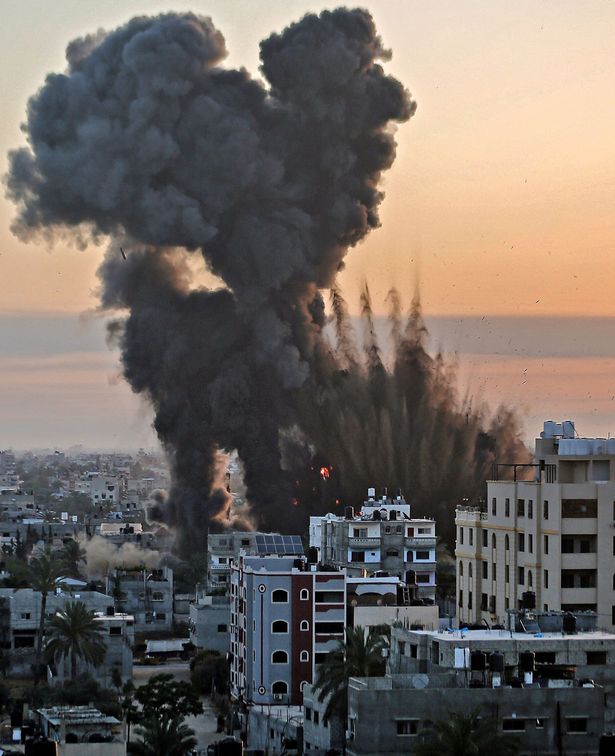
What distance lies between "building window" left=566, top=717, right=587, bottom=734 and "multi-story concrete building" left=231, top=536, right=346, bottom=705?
2305cm

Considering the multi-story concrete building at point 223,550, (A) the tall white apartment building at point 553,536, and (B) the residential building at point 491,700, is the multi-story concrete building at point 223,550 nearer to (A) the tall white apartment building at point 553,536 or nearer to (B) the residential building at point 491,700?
(A) the tall white apartment building at point 553,536

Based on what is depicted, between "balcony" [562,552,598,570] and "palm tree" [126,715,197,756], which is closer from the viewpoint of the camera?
"palm tree" [126,715,197,756]

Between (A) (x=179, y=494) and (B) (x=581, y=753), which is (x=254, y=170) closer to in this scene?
(A) (x=179, y=494)

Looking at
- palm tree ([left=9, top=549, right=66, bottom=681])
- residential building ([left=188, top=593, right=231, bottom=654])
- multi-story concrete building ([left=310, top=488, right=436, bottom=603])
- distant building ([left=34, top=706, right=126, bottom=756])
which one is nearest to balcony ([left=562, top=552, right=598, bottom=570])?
distant building ([left=34, top=706, right=126, bottom=756])

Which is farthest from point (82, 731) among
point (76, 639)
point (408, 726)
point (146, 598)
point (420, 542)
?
point (146, 598)

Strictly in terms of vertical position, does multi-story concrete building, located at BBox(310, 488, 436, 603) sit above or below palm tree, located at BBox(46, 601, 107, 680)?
above

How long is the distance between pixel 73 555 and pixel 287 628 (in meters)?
46.8

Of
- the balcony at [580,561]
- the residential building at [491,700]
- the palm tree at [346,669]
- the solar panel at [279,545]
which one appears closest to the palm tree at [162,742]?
the palm tree at [346,669]

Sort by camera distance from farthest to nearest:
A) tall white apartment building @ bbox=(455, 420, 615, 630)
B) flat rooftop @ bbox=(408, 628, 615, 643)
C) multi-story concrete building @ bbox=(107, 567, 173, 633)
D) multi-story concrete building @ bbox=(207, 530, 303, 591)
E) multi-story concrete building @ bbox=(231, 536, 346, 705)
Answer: multi-story concrete building @ bbox=(207, 530, 303, 591) → multi-story concrete building @ bbox=(107, 567, 173, 633) → multi-story concrete building @ bbox=(231, 536, 346, 705) → tall white apartment building @ bbox=(455, 420, 615, 630) → flat rooftop @ bbox=(408, 628, 615, 643)

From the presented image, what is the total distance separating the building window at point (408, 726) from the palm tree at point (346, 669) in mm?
5079

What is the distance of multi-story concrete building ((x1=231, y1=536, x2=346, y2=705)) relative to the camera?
194 feet

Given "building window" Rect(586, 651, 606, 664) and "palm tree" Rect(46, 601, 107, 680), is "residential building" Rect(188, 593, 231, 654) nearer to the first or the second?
"palm tree" Rect(46, 601, 107, 680)

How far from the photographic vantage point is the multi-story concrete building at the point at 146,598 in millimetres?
85625

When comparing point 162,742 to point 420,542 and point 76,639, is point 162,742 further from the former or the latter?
point 420,542
